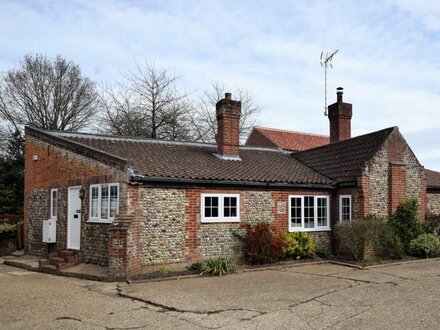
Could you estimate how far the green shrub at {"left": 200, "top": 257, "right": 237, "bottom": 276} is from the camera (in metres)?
11.7

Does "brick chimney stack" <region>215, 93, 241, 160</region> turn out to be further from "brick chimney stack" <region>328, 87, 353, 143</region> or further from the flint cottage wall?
"brick chimney stack" <region>328, 87, 353, 143</region>

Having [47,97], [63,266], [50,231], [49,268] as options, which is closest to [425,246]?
[63,266]

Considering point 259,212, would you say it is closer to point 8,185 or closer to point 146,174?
point 146,174

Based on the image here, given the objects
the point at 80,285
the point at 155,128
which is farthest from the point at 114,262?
the point at 155,128

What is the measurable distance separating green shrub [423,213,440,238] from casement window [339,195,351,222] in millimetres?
3091

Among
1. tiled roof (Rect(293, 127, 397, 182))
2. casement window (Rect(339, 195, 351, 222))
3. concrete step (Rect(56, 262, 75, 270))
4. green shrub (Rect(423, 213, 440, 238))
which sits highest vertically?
tiled roof (Rect(293, 127, 397, 182))

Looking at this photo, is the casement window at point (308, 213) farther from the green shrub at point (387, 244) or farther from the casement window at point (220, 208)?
the casement window at point (220, 208)

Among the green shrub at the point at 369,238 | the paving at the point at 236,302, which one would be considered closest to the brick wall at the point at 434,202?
the green shrub at the point at 369,238

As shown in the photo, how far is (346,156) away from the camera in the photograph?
16688mm

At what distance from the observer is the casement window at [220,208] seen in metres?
13.1

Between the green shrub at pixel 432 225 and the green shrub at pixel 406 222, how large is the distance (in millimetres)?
903

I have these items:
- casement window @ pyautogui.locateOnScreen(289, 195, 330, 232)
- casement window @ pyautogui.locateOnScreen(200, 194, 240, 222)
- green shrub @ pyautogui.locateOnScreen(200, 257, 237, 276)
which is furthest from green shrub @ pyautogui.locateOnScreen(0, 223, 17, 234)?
casement window @ pyautogui.locateOnScreen(289, 195, 330, 232)

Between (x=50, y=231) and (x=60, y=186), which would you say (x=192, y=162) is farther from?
(x=50, y=231)

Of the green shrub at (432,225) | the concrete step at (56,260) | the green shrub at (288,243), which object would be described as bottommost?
the concrete step at (56,260)
